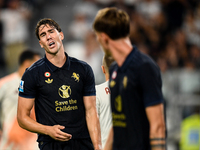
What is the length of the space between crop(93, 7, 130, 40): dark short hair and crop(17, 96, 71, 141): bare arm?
1.27m

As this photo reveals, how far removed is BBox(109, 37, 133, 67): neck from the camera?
3248 mm

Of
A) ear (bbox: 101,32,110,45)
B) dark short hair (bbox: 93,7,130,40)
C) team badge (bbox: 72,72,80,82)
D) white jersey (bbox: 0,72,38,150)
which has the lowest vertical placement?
white jersey (bbox: 0,72,38,150)

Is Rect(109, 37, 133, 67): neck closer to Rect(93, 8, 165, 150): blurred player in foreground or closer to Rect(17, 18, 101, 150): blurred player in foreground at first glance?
Rect(93, 8, 165, 150): blurred player in foreground

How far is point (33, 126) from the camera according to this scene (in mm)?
4016

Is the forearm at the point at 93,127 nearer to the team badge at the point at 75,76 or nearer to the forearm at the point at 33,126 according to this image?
the team badge at the point at 75,76

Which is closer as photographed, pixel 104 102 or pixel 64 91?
pixel 64 91

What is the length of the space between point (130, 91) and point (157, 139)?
1.46 ft

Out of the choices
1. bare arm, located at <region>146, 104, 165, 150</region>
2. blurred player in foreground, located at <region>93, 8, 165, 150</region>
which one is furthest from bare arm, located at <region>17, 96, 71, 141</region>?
bare arm, located at <region>146, 104, 165, 150</region>

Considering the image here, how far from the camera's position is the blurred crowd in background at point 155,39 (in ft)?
31.8

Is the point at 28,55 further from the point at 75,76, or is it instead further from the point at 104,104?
the point at 75,76

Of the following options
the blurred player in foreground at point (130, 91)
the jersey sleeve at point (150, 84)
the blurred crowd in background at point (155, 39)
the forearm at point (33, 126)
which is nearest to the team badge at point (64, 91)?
the forearm at point (33, 126)

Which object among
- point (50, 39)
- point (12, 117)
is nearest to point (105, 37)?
point (50, 39)

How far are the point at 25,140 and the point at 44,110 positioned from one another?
257 cm

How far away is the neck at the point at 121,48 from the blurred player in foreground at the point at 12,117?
10.8 feet
